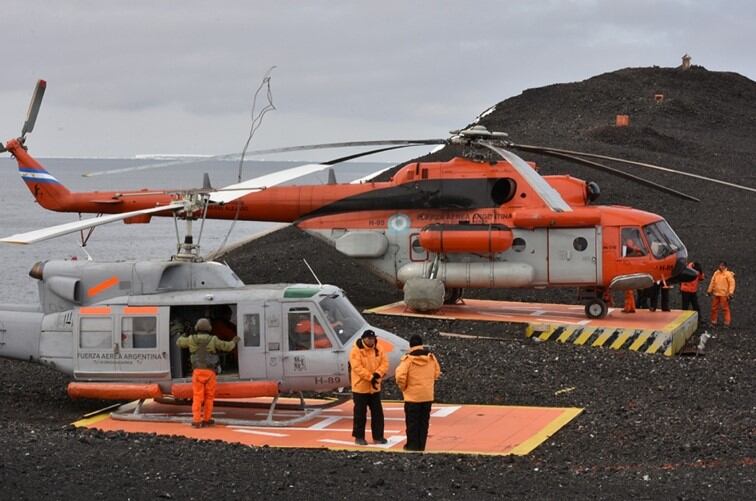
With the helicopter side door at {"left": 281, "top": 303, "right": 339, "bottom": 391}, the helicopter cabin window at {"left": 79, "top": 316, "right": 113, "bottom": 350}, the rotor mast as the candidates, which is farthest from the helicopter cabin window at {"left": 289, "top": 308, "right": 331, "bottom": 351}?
the helicopter cabin window at {"left": 79, "top": 316, "right": 113, "bottom": 350}

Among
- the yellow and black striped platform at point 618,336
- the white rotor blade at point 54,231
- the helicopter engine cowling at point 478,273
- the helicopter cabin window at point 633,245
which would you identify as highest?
the white rotor blade at point 54,231

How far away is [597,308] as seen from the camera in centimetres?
2083

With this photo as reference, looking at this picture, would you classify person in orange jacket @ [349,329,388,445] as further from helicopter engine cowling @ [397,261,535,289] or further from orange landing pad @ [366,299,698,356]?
helicopter engine cowling @ [397,261,535,289]

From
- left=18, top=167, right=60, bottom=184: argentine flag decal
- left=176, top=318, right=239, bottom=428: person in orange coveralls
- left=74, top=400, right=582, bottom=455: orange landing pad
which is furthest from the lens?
left=18, top=167, right=60, bottom=184: argentine flag decal

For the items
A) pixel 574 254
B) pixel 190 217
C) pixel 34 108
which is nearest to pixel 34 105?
pixel 34 108

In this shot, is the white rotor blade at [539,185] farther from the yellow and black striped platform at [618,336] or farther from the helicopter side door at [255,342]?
the helicopter side door at [255,342]

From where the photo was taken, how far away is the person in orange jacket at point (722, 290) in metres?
22.0

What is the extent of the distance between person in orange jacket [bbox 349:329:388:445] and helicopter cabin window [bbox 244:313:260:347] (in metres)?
1.89

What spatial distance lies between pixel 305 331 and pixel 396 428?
1.66 m

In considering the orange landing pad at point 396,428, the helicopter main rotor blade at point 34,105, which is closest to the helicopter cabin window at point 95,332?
the orange landing pad at point 396,428

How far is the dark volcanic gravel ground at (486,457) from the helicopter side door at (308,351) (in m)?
2.13

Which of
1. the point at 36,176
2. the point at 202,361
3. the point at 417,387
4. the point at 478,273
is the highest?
the point at 36,176

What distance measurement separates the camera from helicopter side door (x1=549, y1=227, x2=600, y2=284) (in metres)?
20.5

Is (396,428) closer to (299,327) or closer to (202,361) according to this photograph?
(299,327)
